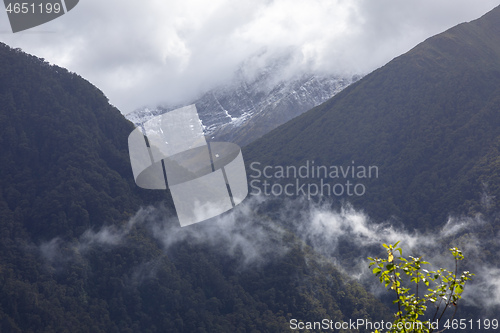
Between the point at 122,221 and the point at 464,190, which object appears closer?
the point at 122,221

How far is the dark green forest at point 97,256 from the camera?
107500 millimetres

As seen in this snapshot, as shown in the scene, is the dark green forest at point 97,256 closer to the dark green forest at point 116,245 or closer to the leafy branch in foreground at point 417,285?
the dark green forest at point 116,245

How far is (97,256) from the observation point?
116250mm

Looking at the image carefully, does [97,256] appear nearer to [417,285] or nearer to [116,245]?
[116,245]

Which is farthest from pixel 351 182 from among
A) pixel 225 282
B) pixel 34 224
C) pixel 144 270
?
pixel 34 224

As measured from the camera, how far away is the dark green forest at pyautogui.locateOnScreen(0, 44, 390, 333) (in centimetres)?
10750

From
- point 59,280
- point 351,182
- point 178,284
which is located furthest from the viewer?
point 351,182

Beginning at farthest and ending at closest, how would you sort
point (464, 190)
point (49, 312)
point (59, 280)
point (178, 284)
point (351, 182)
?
point (351, 182)
point (464, 190)
point (178, 284)
point (59, 280)
point (49, 312)

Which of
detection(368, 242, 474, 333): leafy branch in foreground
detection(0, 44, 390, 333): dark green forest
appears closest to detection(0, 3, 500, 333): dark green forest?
detection(0, 44, 390, 333): dark green forest

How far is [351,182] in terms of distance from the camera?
195 m

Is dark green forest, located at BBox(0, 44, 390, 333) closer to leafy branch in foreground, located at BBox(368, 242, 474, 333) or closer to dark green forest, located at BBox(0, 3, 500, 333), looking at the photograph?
dark green forest, located at BBox(0, 3, 500, 333)

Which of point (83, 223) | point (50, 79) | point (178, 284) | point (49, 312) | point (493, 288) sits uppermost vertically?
point (50, 79)

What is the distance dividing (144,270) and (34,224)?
24.4 metres

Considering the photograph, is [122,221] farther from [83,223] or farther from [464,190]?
[464,190]
